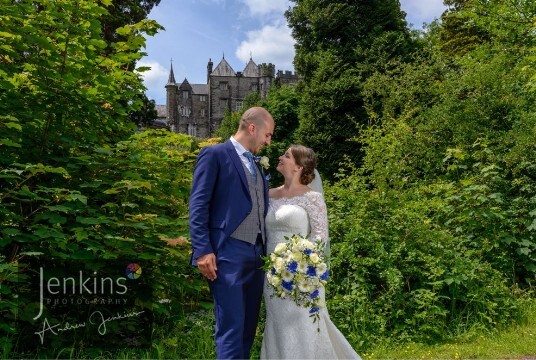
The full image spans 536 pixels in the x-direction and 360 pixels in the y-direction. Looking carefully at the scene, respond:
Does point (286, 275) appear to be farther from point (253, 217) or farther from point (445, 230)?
point (445, 230)

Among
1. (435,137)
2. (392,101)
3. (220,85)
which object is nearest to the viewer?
(435,137)

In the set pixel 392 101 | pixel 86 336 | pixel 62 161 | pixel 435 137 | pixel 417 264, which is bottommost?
pixel 86 336

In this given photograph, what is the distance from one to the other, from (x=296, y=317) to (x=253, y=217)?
1.02 meters

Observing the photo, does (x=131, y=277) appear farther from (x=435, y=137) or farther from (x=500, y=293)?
(x=435, y=137)

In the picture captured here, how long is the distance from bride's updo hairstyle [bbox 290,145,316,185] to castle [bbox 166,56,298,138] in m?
95.2

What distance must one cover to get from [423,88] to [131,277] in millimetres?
15295

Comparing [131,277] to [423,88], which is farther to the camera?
[423,88]

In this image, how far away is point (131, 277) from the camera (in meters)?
5.41

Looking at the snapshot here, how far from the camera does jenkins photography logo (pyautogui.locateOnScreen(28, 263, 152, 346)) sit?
17.0 feet

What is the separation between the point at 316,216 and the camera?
4387mm

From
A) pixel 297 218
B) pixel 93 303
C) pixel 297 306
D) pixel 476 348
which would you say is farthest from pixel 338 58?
pixel 297 306

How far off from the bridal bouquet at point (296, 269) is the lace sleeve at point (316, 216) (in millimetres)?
344

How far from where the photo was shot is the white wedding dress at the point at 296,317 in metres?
4.13

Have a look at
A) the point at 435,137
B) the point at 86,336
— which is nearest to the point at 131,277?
the point at 86,336
